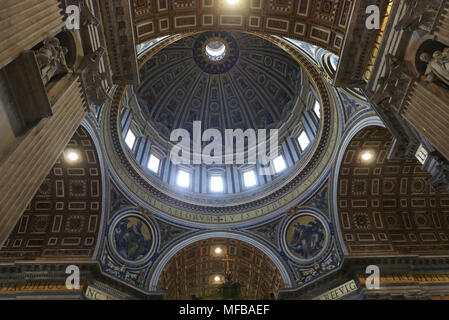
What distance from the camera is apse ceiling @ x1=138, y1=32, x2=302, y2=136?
24.3 m

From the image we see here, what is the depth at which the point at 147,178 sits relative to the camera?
18.2m

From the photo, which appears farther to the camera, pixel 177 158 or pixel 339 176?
pixel 177 158

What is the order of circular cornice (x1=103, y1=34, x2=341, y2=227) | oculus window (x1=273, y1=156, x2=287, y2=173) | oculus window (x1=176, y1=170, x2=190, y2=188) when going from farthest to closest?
oculus window (x1=176, y1=170, x2=190, y2=188)
oculus window (x1=273, y1=156, x2=287, y2=173)
circular cornice (x1=103, y1=34, x2=341, y2=227)

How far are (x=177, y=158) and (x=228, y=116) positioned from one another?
7063mm

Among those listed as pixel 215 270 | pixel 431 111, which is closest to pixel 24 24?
pixel 431 111

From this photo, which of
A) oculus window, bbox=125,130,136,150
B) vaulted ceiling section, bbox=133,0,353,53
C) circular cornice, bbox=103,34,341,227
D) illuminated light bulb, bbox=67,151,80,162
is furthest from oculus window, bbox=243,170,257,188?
vaulted ceiling section, bbox=133,0,353,53

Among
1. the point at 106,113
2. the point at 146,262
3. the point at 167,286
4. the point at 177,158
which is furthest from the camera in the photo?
the point at 177,158

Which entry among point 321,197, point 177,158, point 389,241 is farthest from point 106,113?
point 389,241

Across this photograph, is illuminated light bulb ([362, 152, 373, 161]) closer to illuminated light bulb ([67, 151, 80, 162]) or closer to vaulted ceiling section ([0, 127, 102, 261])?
Answer: vaulted ceiling section ([0, 127, 102, 261])

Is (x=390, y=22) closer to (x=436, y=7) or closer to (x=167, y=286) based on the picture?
(x=436, y=7)

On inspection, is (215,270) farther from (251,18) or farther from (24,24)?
(24,24)

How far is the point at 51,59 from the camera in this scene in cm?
613

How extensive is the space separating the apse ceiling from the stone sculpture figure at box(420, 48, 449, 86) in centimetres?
1652

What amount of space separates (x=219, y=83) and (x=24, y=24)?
76.0ft
